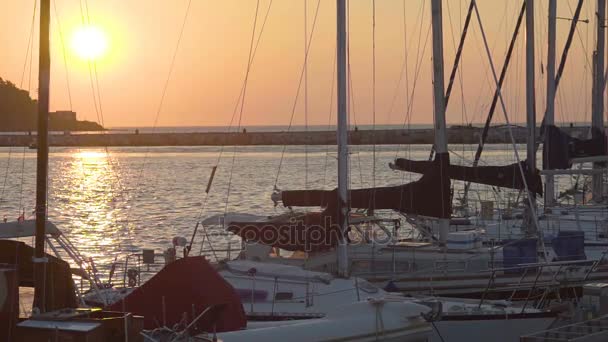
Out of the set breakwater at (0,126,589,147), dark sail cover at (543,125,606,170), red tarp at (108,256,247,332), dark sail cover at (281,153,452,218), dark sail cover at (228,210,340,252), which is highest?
breakwater at (0,126,589,147)

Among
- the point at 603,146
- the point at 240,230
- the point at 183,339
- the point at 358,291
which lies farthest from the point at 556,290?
the point at 603,146

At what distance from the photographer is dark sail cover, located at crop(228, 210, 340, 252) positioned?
17.6 meters

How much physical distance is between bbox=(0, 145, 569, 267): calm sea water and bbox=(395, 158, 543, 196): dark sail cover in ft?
6.62

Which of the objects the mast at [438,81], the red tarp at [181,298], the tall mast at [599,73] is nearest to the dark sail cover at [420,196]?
the mast at [438,81]

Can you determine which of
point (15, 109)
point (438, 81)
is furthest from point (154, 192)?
point (15, 109)

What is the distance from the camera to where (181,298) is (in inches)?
488

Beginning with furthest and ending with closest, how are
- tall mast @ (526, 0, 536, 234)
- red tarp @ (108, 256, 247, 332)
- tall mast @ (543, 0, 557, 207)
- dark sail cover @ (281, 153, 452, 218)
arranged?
tall mast @ (543, 0, 557, 207) < tall mast @ (526, 0, 536, 234) < dark sail cover @ (281, 153, 452, 218) < red tarp @ (108, 256, 247, 332)

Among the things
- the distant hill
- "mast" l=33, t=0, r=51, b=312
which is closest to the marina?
"mast" l=33, t=0, r=51, b=312

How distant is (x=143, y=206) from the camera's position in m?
49.3

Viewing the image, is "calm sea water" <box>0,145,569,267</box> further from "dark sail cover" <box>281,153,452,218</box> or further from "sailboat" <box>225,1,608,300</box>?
"sailboat" <box>225,1,608,300</box>

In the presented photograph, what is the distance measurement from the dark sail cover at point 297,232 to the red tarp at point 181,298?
4.94 m

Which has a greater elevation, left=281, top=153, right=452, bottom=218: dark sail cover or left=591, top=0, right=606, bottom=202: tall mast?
left=591, top=0, right=606, bottom=202: tall mast

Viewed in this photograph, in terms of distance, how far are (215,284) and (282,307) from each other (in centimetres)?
261

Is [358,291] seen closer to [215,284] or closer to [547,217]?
[215,284]
